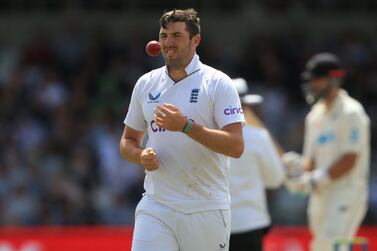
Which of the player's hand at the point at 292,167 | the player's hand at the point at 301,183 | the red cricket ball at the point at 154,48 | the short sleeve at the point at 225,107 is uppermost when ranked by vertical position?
the red cricket ball at the point at 154,48

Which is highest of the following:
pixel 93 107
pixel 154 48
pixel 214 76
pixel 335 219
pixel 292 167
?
pixel 154 48

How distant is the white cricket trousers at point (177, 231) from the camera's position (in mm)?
6184

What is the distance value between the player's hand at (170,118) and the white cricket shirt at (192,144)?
1.06 feet

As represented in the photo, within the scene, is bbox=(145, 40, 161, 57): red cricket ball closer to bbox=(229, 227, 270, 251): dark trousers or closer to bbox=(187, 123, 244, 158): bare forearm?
bbox=(187, 123, 244, 158): bare forearm

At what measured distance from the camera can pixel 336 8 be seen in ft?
55.6

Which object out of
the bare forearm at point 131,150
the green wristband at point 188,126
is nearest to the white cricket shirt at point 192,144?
the bare forearm at point 131,150

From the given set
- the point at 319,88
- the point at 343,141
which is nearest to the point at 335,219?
the point at 343,141

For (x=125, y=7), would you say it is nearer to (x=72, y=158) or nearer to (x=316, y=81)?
(x=72, y=158)

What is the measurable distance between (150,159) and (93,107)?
31.5 ft

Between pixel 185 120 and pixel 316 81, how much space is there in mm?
3514

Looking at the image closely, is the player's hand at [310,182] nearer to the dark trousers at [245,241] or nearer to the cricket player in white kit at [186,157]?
the dark trousers at [245,241]

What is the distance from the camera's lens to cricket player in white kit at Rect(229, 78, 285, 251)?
26.1 ft

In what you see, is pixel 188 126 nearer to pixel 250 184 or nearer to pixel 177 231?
pixel 177 231

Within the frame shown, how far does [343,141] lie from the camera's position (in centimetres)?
907
